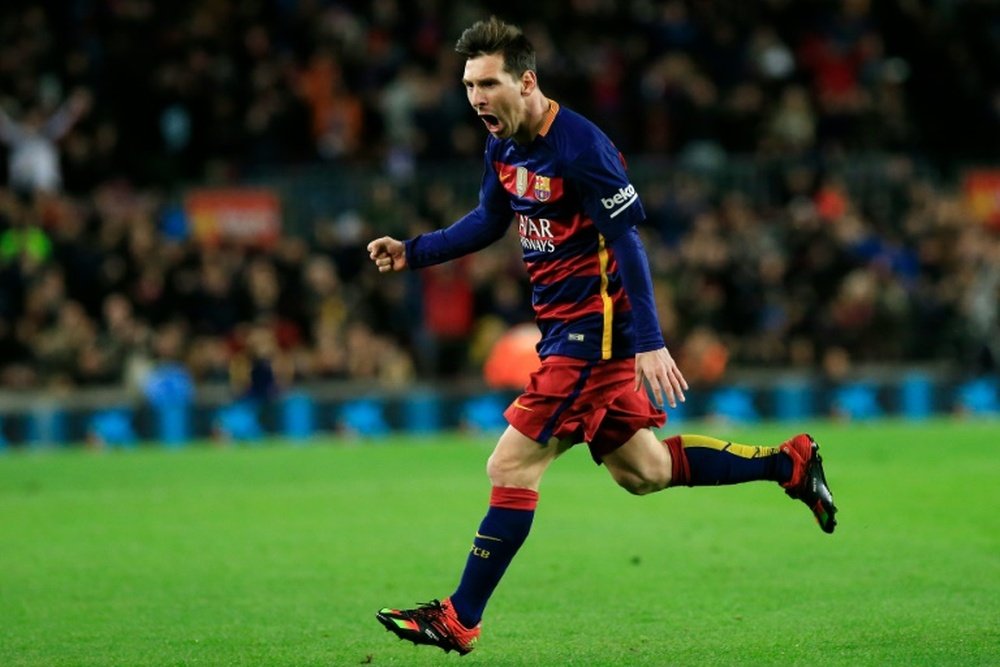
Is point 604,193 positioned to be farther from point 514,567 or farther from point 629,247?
point 514,567

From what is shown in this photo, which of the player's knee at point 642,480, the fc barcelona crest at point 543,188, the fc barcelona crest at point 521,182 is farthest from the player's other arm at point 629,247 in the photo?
the player's knee at point 642,480

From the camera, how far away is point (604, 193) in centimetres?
645

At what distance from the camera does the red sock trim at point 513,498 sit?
6.55m

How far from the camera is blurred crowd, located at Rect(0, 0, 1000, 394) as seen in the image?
62.6 feet

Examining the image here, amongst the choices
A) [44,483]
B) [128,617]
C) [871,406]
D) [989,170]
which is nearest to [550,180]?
[128,617]

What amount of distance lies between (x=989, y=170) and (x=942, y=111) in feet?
7.81

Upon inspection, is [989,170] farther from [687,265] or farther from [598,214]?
[598,214]

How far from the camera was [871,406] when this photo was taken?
1991cm

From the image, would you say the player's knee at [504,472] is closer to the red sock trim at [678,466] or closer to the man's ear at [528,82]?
the red sock trim at [678,466]

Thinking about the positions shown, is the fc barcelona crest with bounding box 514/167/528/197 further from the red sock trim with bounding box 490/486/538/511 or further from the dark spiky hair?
the red sock trim with bounding box 490/486/538/511

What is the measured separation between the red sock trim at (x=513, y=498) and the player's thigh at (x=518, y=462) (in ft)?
0.06

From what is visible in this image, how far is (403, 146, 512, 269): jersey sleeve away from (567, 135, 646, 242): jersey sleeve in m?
0.58

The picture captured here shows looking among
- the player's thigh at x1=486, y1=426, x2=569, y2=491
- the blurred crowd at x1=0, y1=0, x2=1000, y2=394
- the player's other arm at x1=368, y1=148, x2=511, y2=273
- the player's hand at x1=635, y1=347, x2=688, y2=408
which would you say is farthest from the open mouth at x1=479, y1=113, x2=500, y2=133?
the blurred crowd at x1=0, y1=0, x2=1000, y2=394

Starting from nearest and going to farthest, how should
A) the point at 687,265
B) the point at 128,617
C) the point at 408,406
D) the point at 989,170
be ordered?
the point at 128,617
the point at 408,406
the point at 687,265
the point at 989,170
